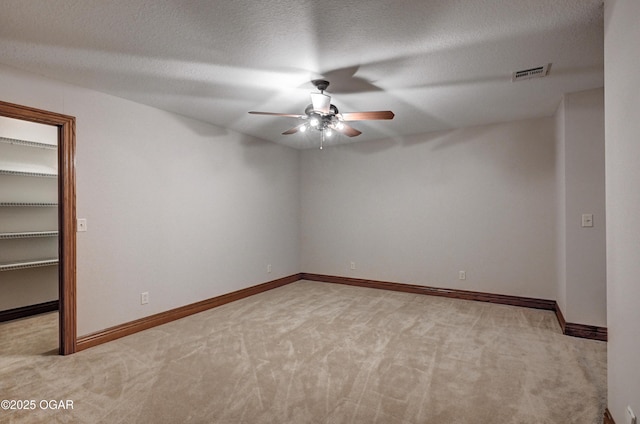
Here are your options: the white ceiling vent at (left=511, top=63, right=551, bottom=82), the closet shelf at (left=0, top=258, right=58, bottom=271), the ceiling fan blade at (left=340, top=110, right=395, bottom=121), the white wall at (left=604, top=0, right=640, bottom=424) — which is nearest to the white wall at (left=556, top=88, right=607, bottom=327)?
the white ceiling vent at (left=511, top=63, right=551, bottom=82)

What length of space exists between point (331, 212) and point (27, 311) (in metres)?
4.33

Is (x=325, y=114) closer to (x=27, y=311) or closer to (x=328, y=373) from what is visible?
(x=328, y=373)

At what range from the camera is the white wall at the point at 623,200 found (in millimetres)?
1392

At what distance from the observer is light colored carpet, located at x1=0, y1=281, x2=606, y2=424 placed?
196 cm

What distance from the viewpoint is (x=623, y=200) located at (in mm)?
1549

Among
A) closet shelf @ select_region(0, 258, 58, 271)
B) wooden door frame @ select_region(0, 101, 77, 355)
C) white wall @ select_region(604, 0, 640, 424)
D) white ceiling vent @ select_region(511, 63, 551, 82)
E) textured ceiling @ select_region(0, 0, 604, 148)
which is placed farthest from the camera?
closet shelf @ select_region(0, 258, 58, 271)

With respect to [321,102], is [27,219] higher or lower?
lower

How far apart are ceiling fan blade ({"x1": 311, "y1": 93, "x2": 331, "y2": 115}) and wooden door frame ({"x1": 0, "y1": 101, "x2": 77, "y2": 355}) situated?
215cm

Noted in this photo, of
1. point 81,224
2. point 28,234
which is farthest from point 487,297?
point 28,234

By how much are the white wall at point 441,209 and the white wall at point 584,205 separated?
89 centimetres

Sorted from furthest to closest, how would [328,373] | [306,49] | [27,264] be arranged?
[27,264] < [328,373] < [306,49]

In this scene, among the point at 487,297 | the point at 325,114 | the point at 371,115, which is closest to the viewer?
the point at 371,115

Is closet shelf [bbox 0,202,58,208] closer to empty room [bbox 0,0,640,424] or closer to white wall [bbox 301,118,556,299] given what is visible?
empty room [bbox 0,0,640,424]

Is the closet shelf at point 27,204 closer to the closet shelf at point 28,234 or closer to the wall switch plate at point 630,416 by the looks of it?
the closet shelf at point 28,234
